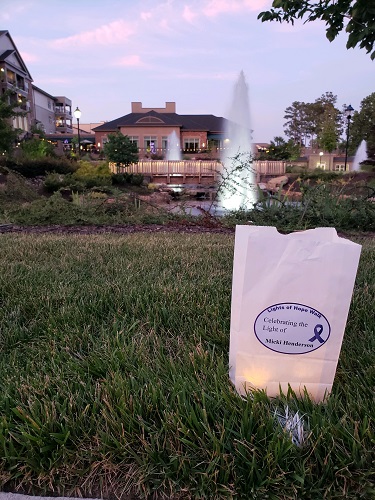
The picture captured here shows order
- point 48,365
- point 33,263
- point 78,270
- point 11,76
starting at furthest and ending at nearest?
1. point 11,76
2. point 33,263
3. point 78,270
4. point 48,365

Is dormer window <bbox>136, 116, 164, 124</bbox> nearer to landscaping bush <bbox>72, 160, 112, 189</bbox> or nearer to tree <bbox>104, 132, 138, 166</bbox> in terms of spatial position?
tree <bbox>104, 132, 138, 166</bbox>

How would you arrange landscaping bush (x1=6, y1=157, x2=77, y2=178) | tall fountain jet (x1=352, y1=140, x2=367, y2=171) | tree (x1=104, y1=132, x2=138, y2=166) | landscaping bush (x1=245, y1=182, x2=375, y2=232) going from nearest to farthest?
landscaping bush (x1=245, y1=182, x2=375, y2=232) → landscaping bush (x1=6, y1=157, x2=77, y2=178) → tree (x1=104, y1=132, x2=138, y2=166) → tall fountain jet (x1=352, y1=140, x2=367, y2=171)

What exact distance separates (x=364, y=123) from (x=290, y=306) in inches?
2082

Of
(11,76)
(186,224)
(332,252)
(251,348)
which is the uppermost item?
(11,76)

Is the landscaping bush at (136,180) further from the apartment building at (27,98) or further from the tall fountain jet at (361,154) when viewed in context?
the tall fountain jet at (361,154)

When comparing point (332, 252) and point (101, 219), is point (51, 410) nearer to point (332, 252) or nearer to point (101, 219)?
point (332, 252)

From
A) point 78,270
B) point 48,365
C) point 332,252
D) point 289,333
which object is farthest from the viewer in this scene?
point 78,270

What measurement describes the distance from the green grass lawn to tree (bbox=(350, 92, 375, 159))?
4774 cm

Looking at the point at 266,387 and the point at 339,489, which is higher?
the point at 266,387

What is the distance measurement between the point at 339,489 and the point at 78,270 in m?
2.58

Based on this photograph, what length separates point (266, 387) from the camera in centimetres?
149


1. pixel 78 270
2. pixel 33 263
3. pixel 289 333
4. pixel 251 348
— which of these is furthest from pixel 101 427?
pixel 33 263

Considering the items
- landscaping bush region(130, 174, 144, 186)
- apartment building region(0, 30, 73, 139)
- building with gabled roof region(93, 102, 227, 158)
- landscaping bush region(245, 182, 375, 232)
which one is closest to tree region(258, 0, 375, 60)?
landscaping bush region(245, 182, 375, 232)

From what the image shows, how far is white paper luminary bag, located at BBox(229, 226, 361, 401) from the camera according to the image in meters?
1.30
